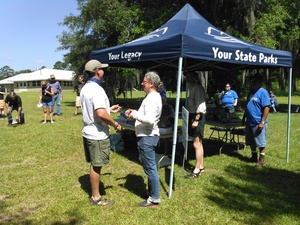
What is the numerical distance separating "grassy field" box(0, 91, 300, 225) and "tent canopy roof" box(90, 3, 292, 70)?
192 cm

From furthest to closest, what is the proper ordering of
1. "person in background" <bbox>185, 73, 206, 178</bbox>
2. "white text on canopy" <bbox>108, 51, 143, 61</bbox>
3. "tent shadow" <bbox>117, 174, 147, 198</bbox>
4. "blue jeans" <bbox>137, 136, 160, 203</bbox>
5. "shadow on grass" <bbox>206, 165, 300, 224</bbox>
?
"person in background" <bbox>185, 73, 206, 178</bbox> < "white text on canopy" <bbox>108, 51, 143, 61</bbox> < "tent shadow" <bbox>117, 174, 147, 198</bbox> < "shadow on grass" <bbox>206, 165, 300, 224</bbox> < "blue jeans" <bbox>137, 136, 160, 203</bbox>

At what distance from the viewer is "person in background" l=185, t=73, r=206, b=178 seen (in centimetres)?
489

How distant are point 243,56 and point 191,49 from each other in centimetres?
118

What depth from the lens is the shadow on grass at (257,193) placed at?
12.4ft

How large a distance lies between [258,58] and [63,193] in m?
3.86

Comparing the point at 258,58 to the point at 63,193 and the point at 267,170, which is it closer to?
the point at 267,170

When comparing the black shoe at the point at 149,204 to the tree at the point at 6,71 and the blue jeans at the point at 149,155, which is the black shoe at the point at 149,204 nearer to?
the blue jeans at the point at 149,155

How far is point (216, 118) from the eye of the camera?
7.07m

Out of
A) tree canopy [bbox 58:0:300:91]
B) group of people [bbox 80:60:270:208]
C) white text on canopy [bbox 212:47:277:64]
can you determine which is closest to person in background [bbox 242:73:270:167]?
white text on canopy [bbox 212:47:277:64]

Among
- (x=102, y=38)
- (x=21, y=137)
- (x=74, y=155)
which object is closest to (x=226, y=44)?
(x=74, y=155)

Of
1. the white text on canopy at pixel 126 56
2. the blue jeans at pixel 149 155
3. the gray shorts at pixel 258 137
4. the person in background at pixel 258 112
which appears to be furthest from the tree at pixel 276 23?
the blue jeans at pixel 149 155

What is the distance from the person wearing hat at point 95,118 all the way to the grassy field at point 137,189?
628 mm

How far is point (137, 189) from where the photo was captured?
448 centimetres

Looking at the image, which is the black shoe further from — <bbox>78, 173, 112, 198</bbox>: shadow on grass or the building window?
the building window
